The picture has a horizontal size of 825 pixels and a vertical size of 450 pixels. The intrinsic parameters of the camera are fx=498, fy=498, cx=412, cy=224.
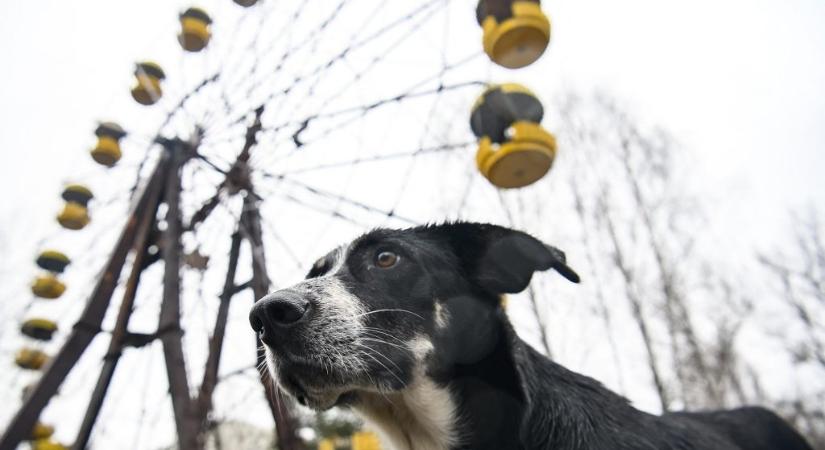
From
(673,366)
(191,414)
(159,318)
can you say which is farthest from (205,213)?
(673,366)

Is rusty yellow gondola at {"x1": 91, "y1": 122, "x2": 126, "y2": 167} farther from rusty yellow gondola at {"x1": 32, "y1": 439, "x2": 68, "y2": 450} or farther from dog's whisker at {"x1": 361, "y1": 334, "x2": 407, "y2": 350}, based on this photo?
dog's whisker at {"x1": 361, "y1": 334, "x2": 407, "y2": 350}

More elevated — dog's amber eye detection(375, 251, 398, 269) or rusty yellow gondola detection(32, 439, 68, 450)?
dog's amber eye detection(375, 251, 398, 269)

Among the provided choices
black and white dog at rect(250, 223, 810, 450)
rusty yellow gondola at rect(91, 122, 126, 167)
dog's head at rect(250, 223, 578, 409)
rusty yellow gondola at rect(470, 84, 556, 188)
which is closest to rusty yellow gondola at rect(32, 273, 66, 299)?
rusty yellow gondola at rect(91, 122, 126, 167)

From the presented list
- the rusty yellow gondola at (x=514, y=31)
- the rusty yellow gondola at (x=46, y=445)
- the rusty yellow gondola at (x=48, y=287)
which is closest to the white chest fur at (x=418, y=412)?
the rusty yellow gondola at (x=514, y=31)

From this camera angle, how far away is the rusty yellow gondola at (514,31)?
3.05 metres

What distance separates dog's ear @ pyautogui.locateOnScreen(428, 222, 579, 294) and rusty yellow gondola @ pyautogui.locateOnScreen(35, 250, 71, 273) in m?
5.50

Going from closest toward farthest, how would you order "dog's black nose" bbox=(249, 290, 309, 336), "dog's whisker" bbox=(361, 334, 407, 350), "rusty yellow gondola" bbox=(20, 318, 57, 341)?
"dog's black nose" bbox=(249, 290, 309, 336), "dog's whisker" bbox=(361, 334, 407, 350), "rusty yellow gondola" bbox=(20, 318, 57, 341)

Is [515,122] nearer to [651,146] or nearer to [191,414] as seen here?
[191,414]

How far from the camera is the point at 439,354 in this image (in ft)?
8.15

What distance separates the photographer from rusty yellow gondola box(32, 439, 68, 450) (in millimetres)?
5023

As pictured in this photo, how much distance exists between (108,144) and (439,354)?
4.93 metres

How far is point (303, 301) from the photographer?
7.06 feet

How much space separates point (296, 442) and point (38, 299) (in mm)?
4281

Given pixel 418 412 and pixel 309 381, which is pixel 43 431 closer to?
pixel 309 381
